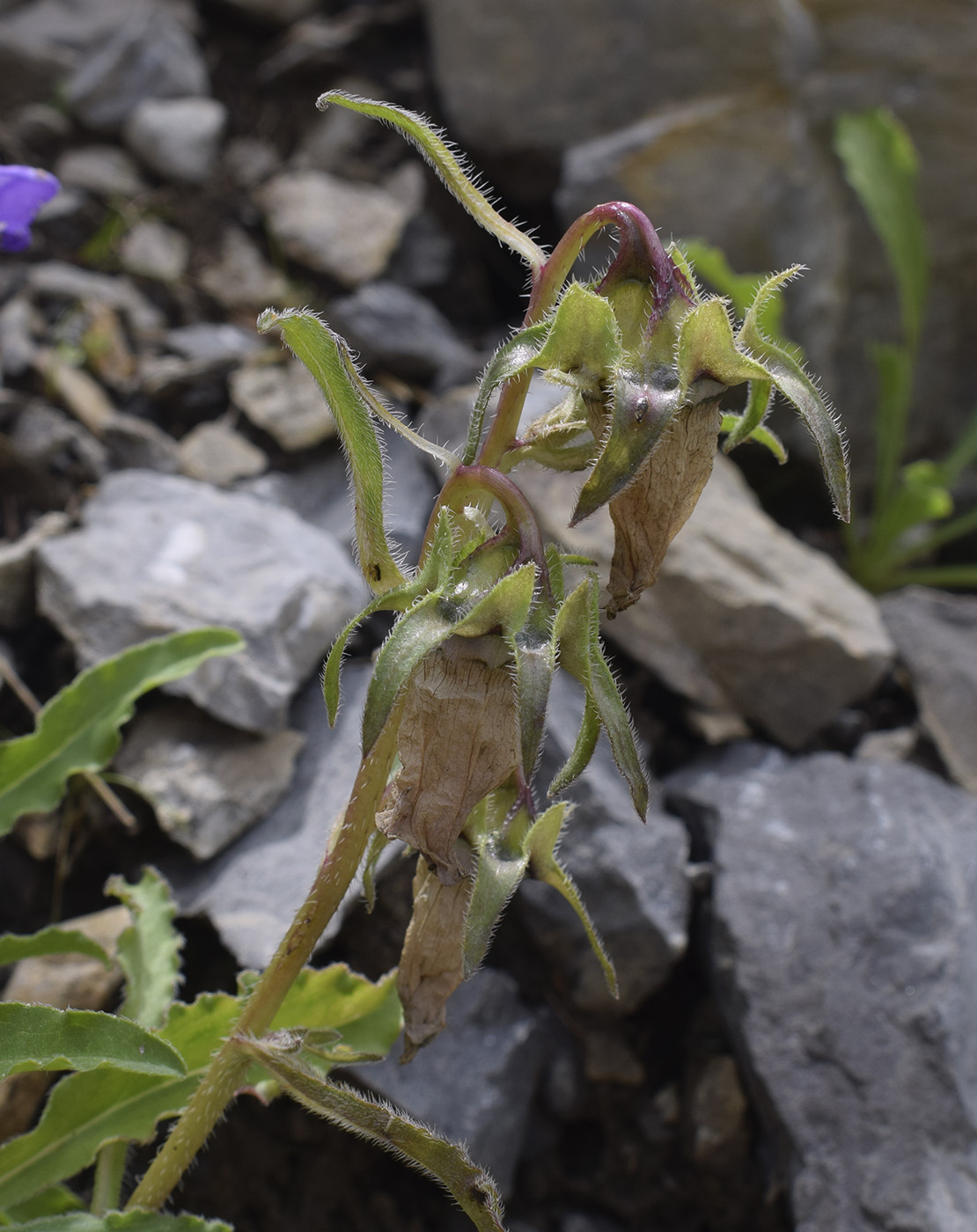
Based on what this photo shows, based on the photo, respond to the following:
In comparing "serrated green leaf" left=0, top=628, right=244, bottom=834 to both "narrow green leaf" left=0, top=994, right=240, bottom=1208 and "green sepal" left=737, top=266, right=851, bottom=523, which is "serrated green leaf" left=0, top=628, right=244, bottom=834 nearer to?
"narrow green leaf" left=0, top=994, right=240, bottom=1208

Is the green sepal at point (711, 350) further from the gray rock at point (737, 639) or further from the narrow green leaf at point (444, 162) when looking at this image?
the gray rock at point (737, 639)

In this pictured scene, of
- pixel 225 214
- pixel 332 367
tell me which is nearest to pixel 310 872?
pixel 332 367

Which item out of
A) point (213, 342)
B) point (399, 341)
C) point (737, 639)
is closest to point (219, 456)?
point (213, 342)

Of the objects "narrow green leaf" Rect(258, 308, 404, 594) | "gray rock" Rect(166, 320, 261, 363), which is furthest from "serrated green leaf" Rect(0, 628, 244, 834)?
"gray rock" Rect(166, 320, 261, 363)

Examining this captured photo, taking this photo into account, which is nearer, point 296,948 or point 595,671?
point 595,671

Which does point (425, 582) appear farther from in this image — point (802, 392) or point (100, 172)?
point (100, 172)

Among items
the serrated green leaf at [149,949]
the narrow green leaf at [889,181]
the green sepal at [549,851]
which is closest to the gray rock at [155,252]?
the narrow green leaf at [889,181]
